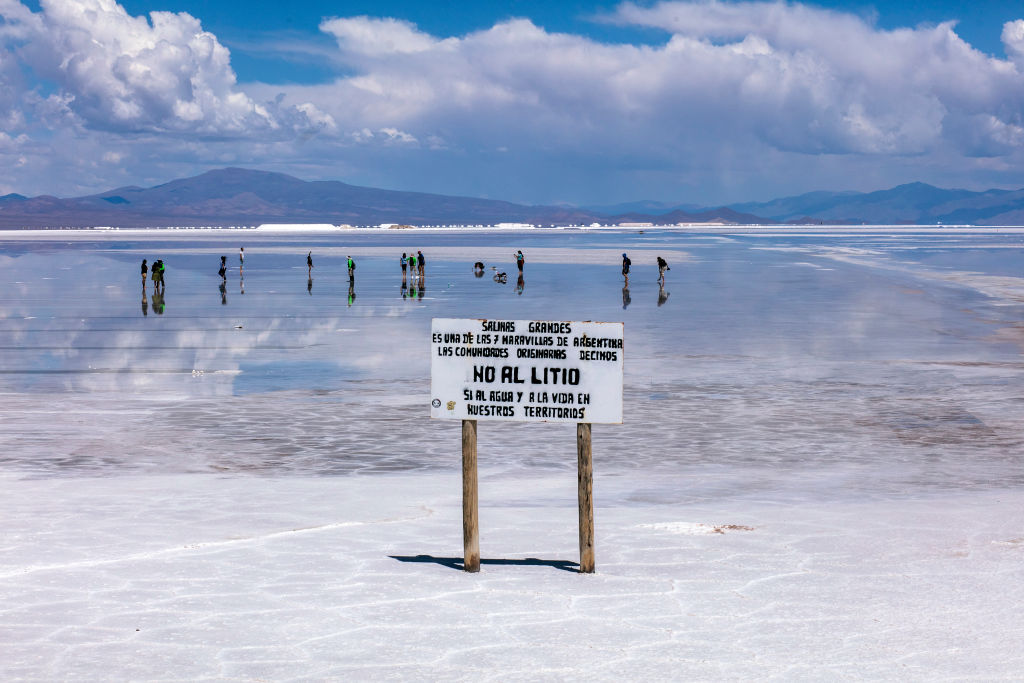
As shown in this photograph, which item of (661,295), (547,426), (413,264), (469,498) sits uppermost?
(413,264)

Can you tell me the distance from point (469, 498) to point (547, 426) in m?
7.97

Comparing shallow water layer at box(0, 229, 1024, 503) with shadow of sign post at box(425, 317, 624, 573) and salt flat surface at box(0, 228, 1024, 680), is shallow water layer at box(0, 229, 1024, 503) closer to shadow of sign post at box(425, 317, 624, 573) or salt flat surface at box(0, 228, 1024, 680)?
salt flat surface at box(0, 228, 1024, 680)

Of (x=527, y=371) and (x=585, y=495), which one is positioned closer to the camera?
(x=527, y=371)

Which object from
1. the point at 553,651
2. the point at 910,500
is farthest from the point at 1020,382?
the point at 553,651

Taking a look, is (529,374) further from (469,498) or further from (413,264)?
(413,264)

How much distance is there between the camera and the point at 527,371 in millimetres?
8109

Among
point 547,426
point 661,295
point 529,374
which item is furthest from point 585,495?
point 661,295

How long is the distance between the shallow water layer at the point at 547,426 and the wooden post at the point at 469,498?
3.32 m

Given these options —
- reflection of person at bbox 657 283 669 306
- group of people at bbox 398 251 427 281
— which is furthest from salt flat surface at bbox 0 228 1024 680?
group of people at bbox 398 251 427 281

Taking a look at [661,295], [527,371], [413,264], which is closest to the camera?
[527,371]

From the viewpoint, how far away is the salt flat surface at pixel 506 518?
6.83 meters

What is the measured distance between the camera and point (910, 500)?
1120 centimetres

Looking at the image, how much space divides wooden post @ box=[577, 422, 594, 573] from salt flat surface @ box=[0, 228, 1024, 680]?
16 cm

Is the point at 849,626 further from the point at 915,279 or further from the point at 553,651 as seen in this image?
the point at 915,279
